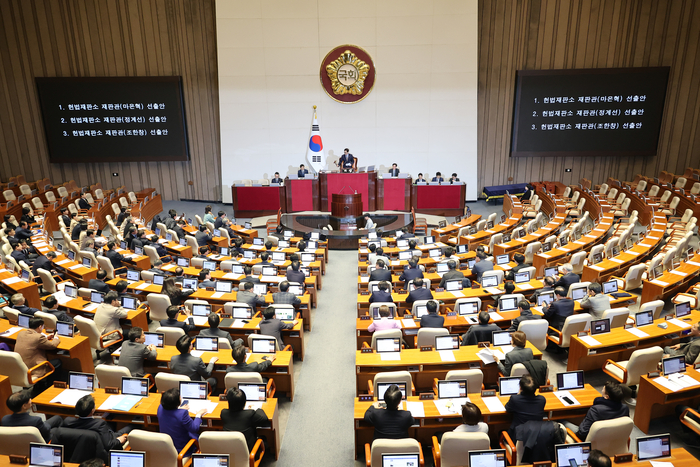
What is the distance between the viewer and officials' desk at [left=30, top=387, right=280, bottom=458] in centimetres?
494

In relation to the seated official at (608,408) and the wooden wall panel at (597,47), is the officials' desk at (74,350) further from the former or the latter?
the wooden wall panel at (597,47)

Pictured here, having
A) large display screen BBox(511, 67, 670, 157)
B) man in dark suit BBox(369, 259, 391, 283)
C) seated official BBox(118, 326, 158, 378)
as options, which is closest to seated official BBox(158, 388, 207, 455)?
seated official BBox(118, 326, 158, 378)

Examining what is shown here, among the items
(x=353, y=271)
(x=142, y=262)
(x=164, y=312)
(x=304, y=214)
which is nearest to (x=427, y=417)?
(x=164, y=312)

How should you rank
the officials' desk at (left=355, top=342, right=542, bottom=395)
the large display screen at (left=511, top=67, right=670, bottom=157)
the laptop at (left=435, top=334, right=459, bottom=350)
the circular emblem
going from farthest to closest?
the large display screen at (left=511, top=67, right=670, bottom=157), the circular emblem, the laptop at (left=435, top=334, right=459, bottom=350), the officials' desk at (left=355, top=342, right=542, bottom=395)

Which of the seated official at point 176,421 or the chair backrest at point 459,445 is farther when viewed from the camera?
the seated official at point 176,421

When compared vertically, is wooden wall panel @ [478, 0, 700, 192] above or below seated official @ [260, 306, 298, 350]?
above

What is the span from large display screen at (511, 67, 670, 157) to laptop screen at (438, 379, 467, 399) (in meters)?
15.6

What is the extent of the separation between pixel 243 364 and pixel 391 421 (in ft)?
6.53

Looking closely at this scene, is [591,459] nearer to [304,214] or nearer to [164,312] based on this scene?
[164,312]

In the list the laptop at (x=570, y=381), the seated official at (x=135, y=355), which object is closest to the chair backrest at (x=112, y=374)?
the seated official at (x=135, y=355)

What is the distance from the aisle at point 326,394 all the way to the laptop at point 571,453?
2.27 m

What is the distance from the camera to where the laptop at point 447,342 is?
607 centimetres

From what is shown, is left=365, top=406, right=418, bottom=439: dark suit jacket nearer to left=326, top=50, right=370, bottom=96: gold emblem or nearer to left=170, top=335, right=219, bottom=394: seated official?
left=170, top=335, right=219, bottom=394: seated official

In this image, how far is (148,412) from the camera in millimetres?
4922
